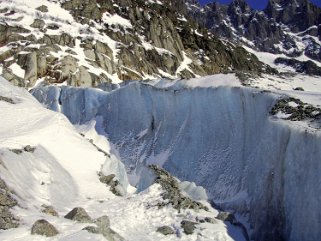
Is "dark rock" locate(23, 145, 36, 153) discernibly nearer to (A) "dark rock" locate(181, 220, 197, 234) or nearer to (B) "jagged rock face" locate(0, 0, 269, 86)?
(A) "dark rock" locate(181, 220, 197, 234)

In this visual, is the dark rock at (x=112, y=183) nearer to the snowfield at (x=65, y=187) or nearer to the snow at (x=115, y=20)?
the snowfield at (x=65, y=187)

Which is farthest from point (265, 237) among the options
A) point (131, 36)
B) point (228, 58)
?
point (228, 58)

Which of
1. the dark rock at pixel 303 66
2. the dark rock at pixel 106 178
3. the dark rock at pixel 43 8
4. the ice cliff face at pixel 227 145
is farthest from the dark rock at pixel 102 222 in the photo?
the dark rock at pixel 303 66

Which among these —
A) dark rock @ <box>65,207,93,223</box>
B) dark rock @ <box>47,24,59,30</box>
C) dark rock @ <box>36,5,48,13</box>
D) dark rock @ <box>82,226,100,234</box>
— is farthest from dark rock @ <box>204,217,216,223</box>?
dark rock @ <box>36,5,48,13</box>

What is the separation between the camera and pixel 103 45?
286ft

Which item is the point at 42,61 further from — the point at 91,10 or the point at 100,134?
the point at 100,134

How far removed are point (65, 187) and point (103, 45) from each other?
225 ft

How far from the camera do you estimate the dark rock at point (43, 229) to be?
14356mm

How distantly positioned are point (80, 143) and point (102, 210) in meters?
7.36

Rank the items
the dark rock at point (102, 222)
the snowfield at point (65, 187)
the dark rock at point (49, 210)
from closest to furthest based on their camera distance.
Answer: the dark rock at point (102, 222), the snowfield at point (65, 187), the dark rock at point (49, 210)

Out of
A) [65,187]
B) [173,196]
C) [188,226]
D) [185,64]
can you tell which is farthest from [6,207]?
[185,64]

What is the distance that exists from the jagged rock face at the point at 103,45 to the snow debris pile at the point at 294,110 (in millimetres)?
53215

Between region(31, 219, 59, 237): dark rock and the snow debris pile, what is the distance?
35.9ft

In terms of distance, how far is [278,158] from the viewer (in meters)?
19.7
